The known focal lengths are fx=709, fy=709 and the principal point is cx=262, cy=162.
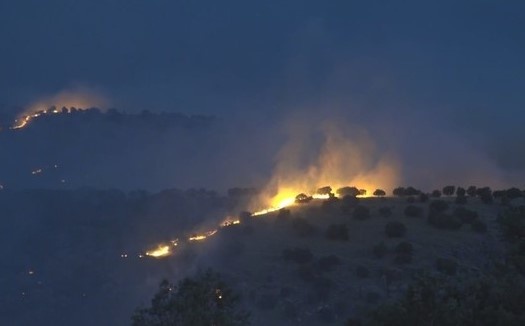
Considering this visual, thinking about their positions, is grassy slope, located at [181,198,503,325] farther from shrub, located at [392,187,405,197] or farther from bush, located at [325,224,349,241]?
shrub, located at [392,187,405,197]

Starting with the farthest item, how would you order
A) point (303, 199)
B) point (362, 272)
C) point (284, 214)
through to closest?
point (303, 199)
point (284, 214)
point (362, 272)

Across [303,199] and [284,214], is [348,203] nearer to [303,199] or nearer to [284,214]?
[284,214]

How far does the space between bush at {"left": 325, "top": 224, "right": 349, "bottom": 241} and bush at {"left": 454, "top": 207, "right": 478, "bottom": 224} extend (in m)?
8.51

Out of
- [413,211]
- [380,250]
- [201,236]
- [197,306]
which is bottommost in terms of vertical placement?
[197,306]

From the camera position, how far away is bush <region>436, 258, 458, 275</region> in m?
Answer: 41.6

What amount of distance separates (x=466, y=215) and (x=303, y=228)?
1210cm

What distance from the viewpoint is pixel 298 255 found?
158 ft

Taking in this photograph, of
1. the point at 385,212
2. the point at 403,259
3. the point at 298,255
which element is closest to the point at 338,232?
the point at 298,255

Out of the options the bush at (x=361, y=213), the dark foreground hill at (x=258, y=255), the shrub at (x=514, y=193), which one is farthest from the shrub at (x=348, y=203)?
the shrub at (x=514, y=193)

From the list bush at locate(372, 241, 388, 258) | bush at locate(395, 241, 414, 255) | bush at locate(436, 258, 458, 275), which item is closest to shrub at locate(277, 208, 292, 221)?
bush at locate(372, 241, 388, 258)

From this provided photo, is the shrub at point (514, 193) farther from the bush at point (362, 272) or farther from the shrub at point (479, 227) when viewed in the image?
the bush at point (362, 272)

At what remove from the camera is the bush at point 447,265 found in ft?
137

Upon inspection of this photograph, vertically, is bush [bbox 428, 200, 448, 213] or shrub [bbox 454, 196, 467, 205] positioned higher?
shrub [bbox 454, 196, 467, 205]

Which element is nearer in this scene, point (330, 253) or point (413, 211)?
point (330, 253)
